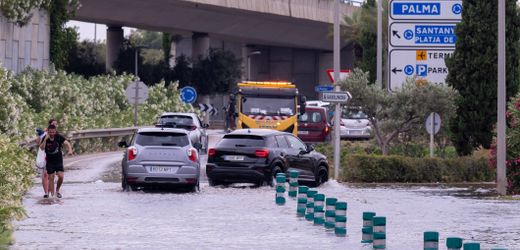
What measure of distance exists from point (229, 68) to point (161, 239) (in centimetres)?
7656

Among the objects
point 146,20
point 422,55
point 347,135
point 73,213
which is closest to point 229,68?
point 146,20

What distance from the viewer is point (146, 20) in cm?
7650

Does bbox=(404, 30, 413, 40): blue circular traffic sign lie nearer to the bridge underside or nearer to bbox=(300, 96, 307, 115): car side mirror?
bbox=(300, 96, 307, 115): car side mirror

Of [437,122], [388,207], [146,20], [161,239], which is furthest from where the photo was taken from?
[146,20]

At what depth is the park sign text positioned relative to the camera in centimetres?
4256

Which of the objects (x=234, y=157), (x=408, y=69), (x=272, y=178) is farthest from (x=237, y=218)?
(x=408, y=69)

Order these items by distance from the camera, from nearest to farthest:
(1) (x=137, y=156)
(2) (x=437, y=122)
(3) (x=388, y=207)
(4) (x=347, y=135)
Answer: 1. (3) (x=388, y=207)
2. (1) (x=137, y=156)
3. (2) (x=437, y=122)
4. (4) (x=347, y=135)

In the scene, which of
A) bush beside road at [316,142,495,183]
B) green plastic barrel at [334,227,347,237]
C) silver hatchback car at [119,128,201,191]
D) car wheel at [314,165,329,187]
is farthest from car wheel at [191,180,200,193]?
green plastic barrel at [334,227,347,237]

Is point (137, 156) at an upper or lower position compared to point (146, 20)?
lower

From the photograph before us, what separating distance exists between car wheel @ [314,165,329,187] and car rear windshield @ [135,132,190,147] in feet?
15.3

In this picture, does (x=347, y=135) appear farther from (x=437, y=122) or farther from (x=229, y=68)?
(x=229, y=68)

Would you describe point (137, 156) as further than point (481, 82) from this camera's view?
No

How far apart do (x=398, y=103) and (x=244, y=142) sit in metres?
8.29

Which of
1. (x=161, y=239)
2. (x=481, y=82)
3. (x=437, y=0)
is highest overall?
(x=437, y=0)
